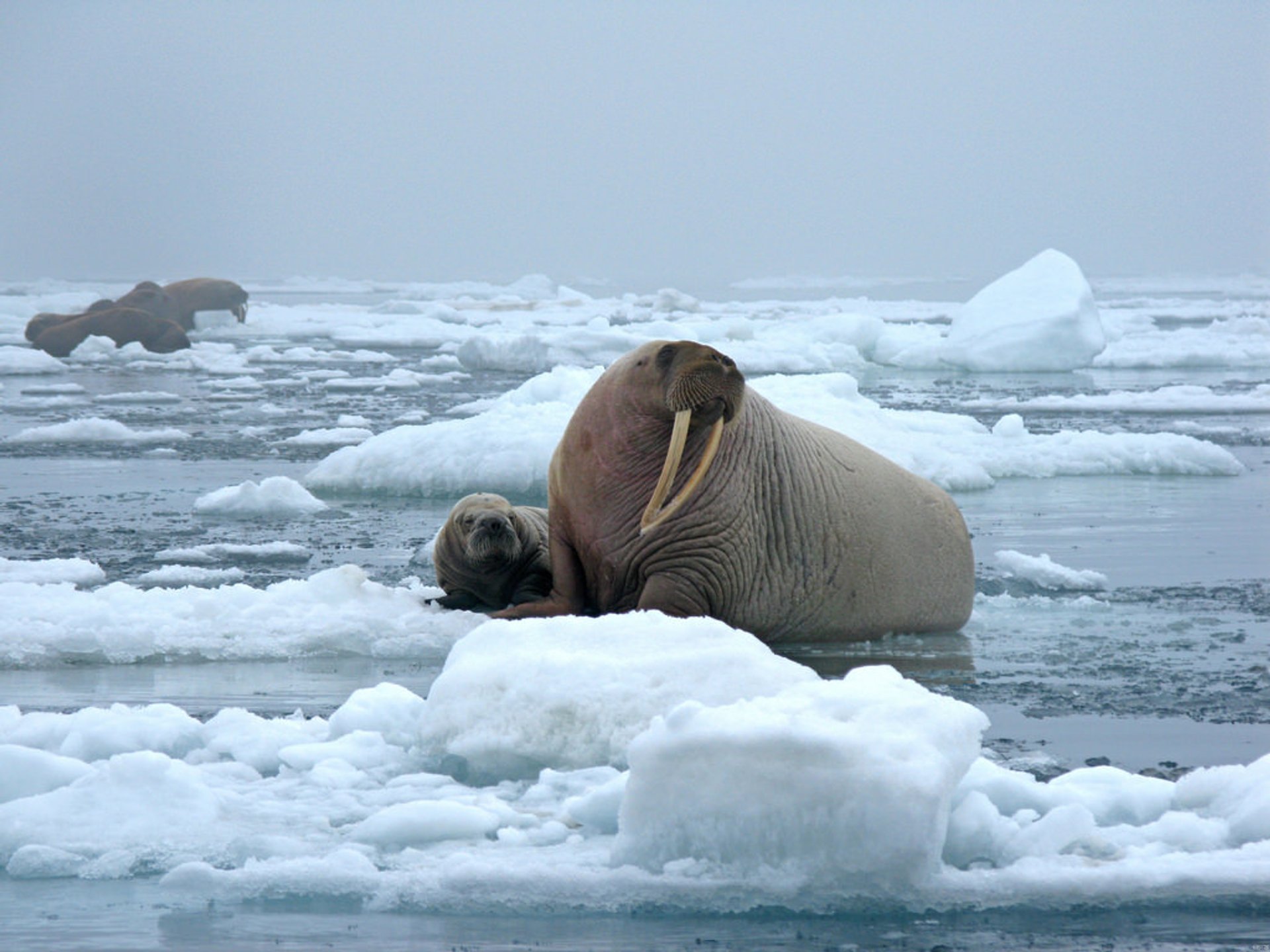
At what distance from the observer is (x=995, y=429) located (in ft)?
35.5

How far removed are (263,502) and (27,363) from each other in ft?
43.1

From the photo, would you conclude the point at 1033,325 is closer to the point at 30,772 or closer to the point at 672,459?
the point at 672,459

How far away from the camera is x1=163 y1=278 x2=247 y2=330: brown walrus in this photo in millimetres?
27203

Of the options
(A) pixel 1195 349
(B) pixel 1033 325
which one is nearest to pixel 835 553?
(B) pixel 1033 325

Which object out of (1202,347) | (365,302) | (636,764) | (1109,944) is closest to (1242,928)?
(1109,944)

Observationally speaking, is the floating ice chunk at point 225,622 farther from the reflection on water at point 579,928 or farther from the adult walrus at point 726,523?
the reflection on water at point 579,928

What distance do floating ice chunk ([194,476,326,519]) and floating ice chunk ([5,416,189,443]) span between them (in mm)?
3858

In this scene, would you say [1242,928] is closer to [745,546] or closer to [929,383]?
[745,546]

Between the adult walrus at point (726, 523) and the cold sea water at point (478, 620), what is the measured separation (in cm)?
21

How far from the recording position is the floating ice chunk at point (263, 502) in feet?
27.0

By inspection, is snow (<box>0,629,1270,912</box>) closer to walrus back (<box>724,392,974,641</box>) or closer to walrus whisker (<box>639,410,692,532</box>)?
walrus whisker (<box>639,410,692,532</box>)

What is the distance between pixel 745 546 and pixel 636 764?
A: 260 centimetres

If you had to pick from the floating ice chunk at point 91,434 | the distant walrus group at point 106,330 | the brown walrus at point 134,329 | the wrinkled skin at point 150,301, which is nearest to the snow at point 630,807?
the floating ice chunk at point 91,434

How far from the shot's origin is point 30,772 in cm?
338
